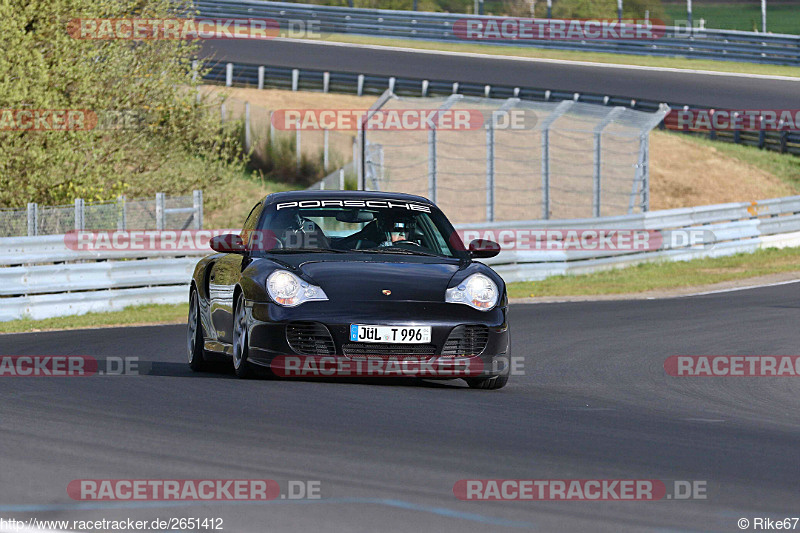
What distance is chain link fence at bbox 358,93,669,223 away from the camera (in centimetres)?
2377

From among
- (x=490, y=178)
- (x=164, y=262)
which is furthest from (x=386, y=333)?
(x=490, y=178)

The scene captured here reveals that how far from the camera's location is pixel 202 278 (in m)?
10.7

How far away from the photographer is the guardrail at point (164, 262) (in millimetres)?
16875

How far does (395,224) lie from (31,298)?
8.15 meters

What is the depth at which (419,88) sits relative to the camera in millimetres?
38875

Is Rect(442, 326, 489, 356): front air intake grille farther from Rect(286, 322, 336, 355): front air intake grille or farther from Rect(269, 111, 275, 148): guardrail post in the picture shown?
Rect(269, 111, 275, 148): guardrail post

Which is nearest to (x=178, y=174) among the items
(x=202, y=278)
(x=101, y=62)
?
(x=101, y=62)

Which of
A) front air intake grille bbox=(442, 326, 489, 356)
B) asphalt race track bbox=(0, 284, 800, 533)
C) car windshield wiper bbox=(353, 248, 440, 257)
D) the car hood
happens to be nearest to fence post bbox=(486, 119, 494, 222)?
asphalt race track bbox=(0, 284, 800, 533)

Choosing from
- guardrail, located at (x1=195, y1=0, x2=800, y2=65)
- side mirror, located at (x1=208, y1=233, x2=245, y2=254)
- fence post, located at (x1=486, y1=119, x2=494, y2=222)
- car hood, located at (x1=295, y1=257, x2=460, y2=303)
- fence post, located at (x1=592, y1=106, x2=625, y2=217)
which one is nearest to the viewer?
car hood, located at (x1=295, y1=257, x2=460, y2=303)

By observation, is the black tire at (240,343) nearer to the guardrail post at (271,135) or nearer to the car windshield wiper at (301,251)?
the car windshield wiper at (301,251)

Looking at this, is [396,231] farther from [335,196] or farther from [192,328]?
[192,328]

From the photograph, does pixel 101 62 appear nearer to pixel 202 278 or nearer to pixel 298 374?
pixel 202 278

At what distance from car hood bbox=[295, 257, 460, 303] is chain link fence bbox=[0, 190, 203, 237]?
9335mm

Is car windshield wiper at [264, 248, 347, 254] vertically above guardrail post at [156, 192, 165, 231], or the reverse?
car windshield wiper at [264, 248, 347, 254]
